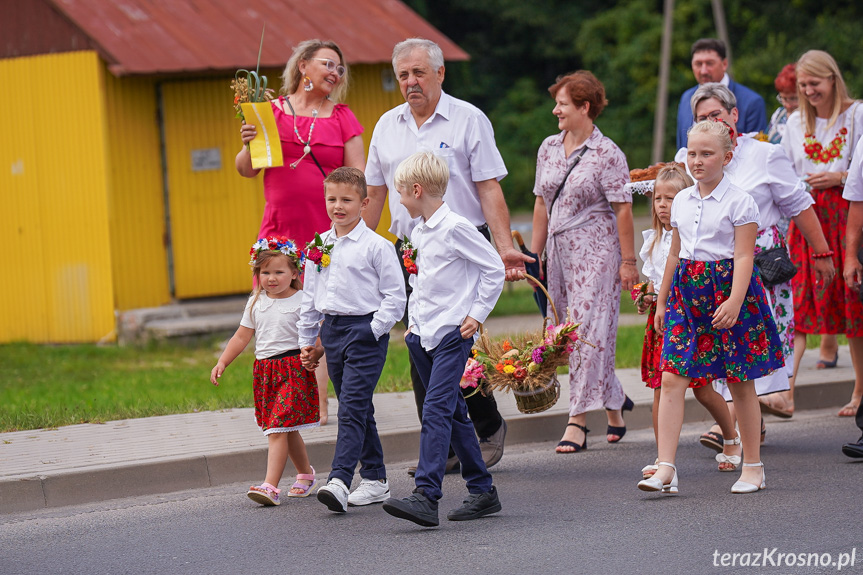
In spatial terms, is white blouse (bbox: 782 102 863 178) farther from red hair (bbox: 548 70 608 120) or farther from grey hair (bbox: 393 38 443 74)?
grey hair (bbox: 393 38 443 74)

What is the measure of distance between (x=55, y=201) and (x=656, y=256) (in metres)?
9.01

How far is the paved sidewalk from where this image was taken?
20.6 ft

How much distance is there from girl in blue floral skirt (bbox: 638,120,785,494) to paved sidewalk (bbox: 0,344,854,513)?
1945mm

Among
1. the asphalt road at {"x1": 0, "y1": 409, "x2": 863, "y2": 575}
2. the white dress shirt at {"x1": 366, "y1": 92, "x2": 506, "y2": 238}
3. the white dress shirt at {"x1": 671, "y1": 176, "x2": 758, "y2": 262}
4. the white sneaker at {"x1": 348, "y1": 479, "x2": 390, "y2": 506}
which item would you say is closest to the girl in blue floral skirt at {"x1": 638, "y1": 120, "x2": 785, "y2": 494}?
the white dress shirt at {"x1": 671, "y1": 176, "x2": 758, "y2": 262}

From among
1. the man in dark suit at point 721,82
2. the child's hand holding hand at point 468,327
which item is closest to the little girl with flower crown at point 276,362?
the child's hand holding hand at point 468,327

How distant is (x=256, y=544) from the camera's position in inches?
206

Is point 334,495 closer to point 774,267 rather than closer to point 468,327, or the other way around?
point 468,327

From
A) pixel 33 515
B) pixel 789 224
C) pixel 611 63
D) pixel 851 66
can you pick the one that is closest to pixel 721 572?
pixel 33 515

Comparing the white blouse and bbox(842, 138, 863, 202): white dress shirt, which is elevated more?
the white blouse

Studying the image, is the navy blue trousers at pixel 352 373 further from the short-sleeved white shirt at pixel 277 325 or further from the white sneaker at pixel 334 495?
the short-sleeved white shirt at pixel 277 325

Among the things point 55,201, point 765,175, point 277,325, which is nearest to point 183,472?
point 277,325

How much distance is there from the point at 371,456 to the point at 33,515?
1.77 m

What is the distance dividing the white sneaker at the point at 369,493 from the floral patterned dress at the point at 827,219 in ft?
11.8

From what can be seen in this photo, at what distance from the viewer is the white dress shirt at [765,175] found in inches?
256
